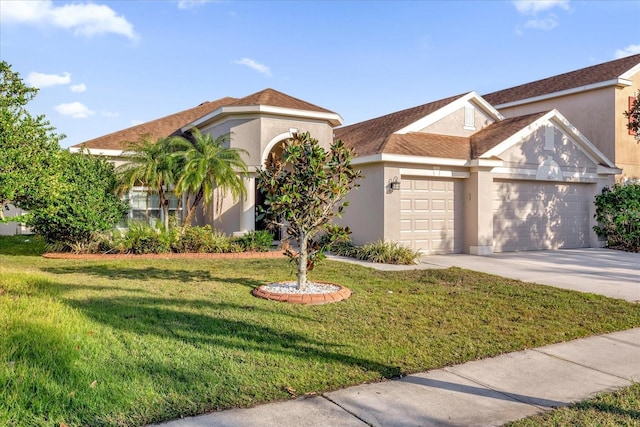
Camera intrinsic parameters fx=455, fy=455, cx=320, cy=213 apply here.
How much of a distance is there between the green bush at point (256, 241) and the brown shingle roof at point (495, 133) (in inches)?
282

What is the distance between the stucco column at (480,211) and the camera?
14.5 meters

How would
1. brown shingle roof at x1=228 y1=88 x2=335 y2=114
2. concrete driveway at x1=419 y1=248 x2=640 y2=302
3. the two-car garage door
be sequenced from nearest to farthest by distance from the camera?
concrete driveway at x1=419 y1=248 x2=640 y2=302 → the two-car garage door → brown shingle roof at x1=228 y1=88 x2=335 y2=114

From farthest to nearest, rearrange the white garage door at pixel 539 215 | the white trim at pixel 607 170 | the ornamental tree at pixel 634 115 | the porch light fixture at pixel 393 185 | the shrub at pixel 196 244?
the white trim at pixel 607 170 < the ornamental tree at pixel 634 115 < the white garage door at pixel 539 215 < the porch light fixture at pixel 393 185 < the shrub at pixel 196 244

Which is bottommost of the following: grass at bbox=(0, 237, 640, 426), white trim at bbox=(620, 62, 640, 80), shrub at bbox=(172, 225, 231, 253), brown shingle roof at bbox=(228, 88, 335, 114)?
grass at bbox=(0, 237, 640, 426)

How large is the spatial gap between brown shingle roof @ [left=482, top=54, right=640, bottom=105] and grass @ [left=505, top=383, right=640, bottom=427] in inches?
738

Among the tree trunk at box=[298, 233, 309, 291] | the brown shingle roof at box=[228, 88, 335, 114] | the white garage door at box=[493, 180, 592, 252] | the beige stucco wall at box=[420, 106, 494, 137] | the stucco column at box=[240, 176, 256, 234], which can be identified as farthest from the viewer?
the beige stucco wall at box=[420, 106, 494, 137]

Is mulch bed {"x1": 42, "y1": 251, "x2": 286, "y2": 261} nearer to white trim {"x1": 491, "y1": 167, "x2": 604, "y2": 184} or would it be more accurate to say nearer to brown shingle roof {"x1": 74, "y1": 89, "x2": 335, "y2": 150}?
brown shingle roof {"x1": 74, "y1": 89, "x2": 335, "y2": 150}

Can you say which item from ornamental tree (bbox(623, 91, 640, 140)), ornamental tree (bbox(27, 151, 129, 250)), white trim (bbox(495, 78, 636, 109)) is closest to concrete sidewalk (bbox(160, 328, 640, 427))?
ornamental tree (bbox(27, 151, 129, 250))

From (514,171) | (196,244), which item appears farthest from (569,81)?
(196,244)

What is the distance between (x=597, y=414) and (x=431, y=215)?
11.1 meters

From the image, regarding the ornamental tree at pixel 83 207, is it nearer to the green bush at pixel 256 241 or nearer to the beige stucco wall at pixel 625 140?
the green bush at pixel 256 241

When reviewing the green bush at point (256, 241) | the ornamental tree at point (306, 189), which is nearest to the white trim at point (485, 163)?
the green bush at point (256, 241)

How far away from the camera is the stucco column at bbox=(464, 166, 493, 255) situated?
572 inches

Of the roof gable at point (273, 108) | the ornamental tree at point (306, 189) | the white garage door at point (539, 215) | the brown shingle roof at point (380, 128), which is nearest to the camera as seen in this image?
the ornamental tree at point (306, 189)
